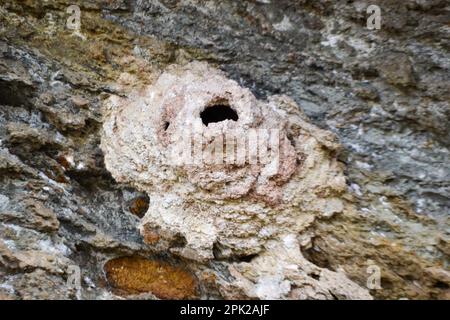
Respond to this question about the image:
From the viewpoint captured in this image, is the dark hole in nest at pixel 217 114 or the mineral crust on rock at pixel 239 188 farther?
the dark hole in nest at pixel 217 114

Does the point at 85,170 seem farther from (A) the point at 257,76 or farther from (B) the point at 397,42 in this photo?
(B) the point at 397,42

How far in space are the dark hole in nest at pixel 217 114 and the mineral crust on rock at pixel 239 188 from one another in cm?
4

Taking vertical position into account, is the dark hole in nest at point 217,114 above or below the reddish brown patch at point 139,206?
above

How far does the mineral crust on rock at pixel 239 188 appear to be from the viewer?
2.31 meters

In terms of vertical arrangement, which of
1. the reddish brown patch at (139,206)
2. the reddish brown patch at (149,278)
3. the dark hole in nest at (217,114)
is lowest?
the reddish brown patch at (149,278)

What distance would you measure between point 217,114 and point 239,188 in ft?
1.57

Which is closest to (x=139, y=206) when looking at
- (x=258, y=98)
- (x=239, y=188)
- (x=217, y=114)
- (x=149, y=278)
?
(x=149, y=278)

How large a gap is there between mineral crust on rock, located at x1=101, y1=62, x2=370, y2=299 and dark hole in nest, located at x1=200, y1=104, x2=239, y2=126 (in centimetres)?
4

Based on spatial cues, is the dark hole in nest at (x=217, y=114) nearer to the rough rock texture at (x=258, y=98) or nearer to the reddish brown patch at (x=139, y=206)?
the rough rock texture at (x=258, y=98)

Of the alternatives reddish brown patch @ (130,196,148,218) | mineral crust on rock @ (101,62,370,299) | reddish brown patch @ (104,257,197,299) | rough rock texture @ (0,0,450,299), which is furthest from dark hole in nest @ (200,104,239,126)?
reddish brown patch @ (104,257,197,299)

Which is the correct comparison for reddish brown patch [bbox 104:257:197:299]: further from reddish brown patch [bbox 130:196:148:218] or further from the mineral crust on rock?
reddish brown patch [bbox 130:196:148:218]

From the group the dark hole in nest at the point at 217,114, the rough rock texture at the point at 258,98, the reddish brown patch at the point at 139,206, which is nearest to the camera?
the rough rock texture at the point at 258,98

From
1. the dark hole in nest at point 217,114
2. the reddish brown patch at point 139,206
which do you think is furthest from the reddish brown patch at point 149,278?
the dark hole in nest at point 217,114

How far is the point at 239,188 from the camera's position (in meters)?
2.38
